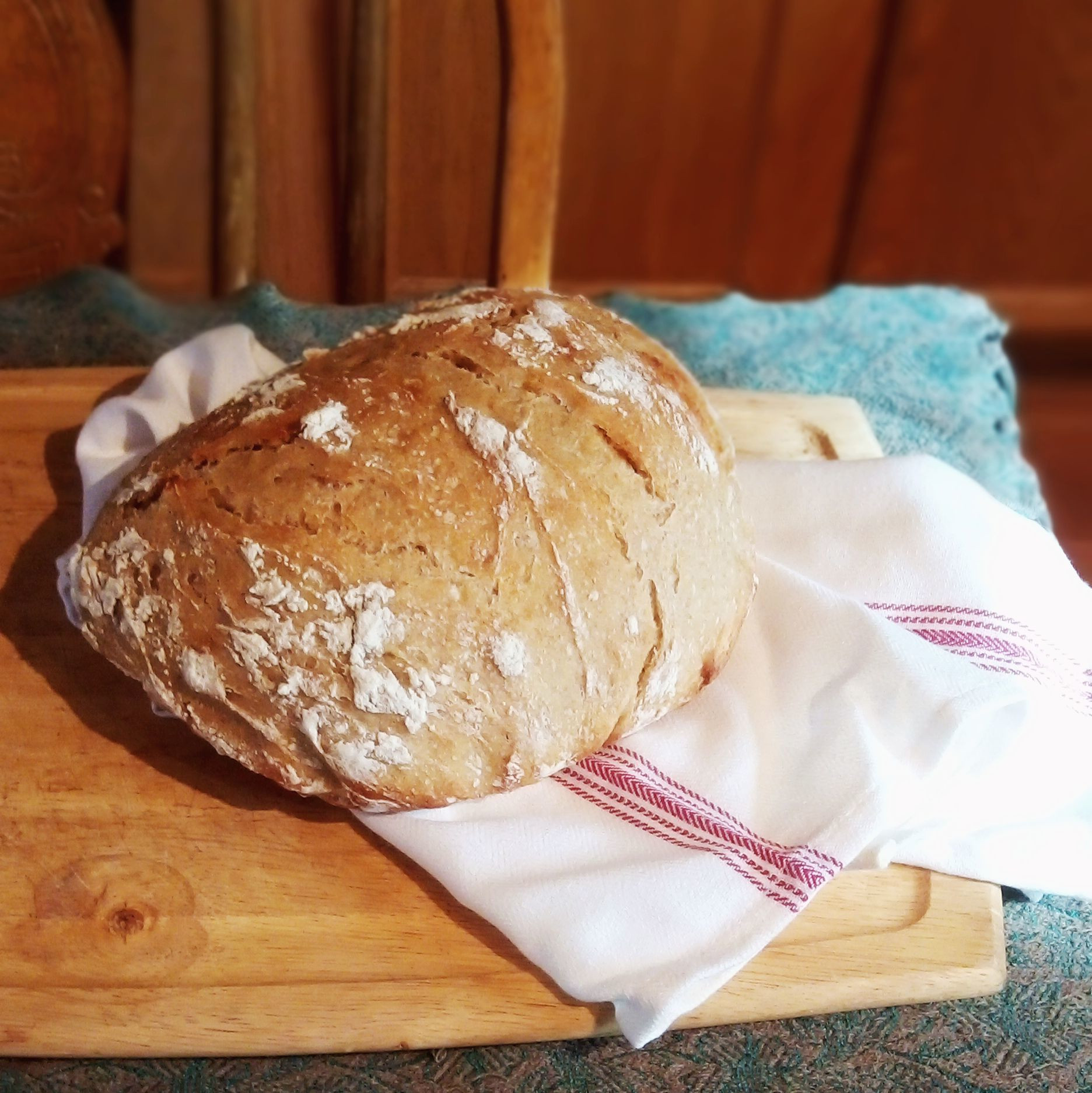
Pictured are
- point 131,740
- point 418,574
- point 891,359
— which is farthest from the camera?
point 891,359

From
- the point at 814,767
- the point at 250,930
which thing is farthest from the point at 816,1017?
the point at 250,930

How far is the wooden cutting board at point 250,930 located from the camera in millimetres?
632

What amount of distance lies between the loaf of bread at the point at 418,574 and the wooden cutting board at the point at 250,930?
7 cm

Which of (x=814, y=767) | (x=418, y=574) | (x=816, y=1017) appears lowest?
(x=816, y=1017)

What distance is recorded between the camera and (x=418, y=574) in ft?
2.05

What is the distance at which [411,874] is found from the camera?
27.2 inches

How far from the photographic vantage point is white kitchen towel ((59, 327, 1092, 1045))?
0.65 metres

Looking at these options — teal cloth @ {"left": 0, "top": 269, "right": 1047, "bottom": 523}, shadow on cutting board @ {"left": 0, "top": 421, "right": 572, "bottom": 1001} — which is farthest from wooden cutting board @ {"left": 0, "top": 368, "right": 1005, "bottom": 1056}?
teal cloth @ {"left": 0, "top": 269, "right": 1047, "bottom": 523}

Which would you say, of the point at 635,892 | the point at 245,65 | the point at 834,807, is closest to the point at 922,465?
the point at 834,807

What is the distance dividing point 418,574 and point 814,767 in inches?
11.2

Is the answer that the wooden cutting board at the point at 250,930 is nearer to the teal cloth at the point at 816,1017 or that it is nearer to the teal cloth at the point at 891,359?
the teal cloth at the point at 816,1017

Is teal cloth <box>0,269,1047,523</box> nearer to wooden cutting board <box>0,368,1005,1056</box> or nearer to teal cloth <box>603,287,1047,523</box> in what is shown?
teal cloth <box>603,287,1047,523</box>

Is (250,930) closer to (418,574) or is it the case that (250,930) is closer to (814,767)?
(418,574)

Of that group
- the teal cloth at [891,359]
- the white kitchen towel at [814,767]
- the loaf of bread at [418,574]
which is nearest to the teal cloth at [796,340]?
the teal cloth at [891,359]
